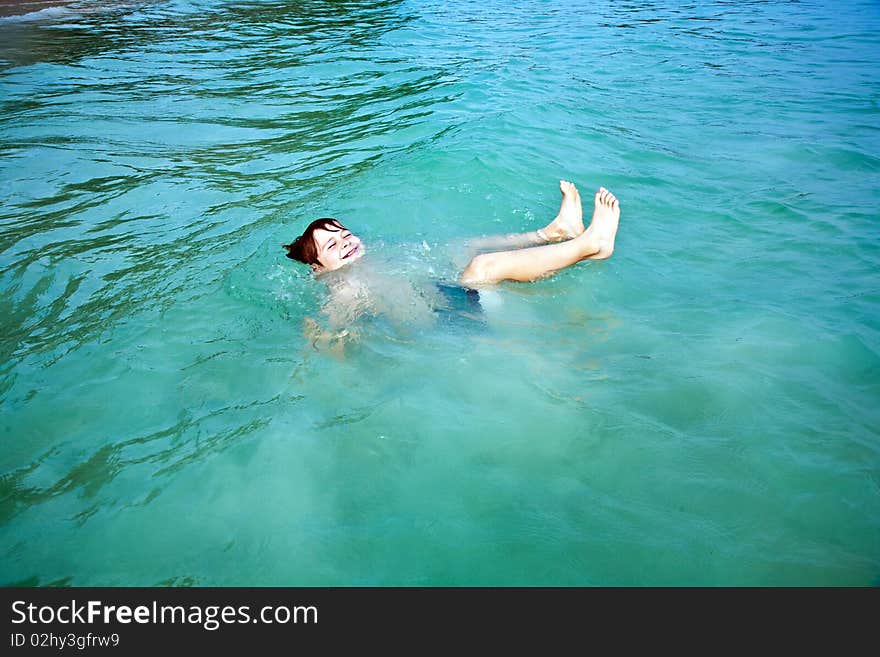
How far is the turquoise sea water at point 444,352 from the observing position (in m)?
2.53

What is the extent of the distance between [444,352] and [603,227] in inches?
65.2

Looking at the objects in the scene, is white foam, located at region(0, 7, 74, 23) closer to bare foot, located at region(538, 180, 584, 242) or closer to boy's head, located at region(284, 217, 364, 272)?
boy's head, located at region(284, 217, 364, 272)

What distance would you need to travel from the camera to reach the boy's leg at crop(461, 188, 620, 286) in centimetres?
418

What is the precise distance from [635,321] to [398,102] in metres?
6.46

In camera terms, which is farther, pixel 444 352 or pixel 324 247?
pixel 324 247

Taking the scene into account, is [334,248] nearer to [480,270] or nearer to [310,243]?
[310,243]

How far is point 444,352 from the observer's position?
3.81m

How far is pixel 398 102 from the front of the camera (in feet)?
29.8

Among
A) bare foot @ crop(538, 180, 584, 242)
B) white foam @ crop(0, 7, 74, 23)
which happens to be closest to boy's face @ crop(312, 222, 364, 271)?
bare foot @ crop(538, 180, 584, 242)

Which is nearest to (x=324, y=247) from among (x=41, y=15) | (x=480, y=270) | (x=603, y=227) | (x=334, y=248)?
(x=334, y=248)

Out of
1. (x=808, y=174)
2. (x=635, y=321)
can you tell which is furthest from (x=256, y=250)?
(x=808, y=174)

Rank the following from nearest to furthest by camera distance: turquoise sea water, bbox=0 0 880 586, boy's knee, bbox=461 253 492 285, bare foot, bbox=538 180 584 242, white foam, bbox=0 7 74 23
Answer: turquoise sea water, bbox=0 0 880 586, boy's knee, bbox=461 253 492 285, bare foot, bbox=538 180 584 242, white foam, bbox=0 7 74 23

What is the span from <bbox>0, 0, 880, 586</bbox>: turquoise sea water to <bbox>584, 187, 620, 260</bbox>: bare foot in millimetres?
339
